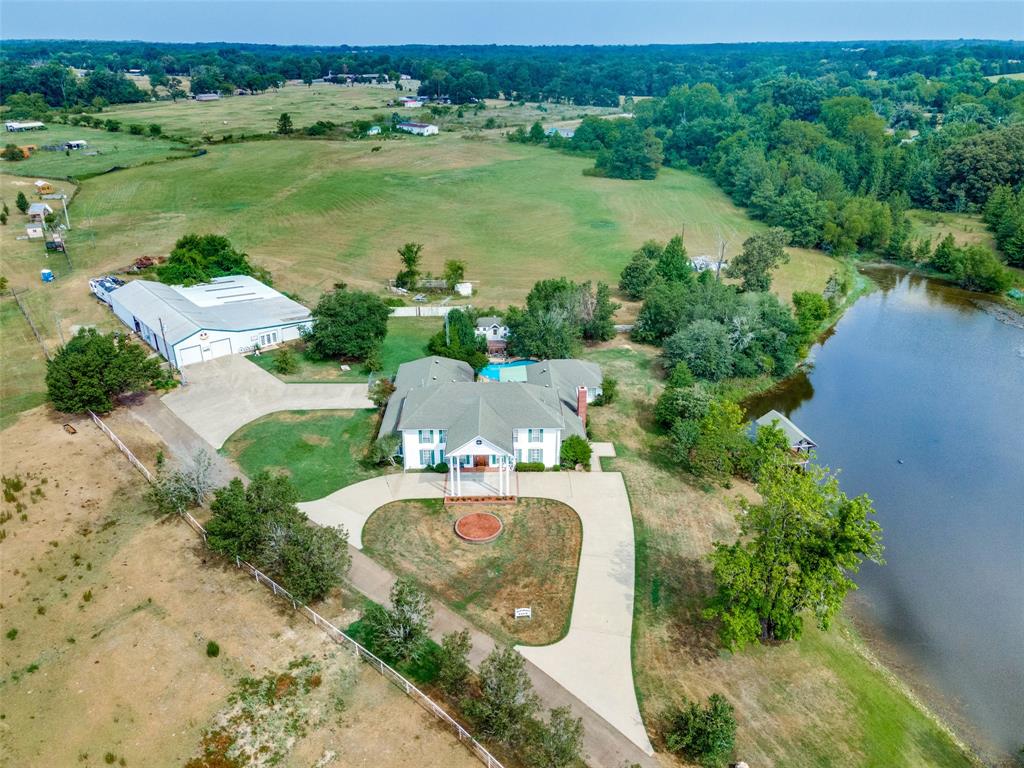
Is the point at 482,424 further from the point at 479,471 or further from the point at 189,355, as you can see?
the point at 189,355

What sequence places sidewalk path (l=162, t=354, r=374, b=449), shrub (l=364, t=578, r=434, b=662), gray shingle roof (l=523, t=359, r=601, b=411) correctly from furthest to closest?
gray shingle roof (l=523, t=359, r=601, b=411)
sidewalk path (l=162, t=354, r=374, b=449)
shrub (l=364, t=578, r=434, b=662)

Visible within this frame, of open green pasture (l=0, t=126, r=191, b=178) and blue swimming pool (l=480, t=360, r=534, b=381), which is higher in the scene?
open green pasture (l=0, t=126, r=191, b=178)

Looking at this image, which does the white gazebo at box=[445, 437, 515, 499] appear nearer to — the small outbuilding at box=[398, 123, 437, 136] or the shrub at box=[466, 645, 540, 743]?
the shrub at box=[466, 645, 540, 743]

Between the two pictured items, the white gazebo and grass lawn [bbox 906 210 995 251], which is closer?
the white gazebo

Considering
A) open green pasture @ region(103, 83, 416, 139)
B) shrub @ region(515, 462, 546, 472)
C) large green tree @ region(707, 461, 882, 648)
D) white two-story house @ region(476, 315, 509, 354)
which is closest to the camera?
large green tree @ region(707, 461, 882, 648)

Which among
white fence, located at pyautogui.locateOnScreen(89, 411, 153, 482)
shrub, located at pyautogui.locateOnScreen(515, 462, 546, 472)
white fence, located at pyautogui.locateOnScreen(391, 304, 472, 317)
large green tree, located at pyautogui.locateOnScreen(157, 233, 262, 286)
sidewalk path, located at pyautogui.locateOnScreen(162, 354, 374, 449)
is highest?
large green tree, located at pyautogui.locateOnScreen(157, 233, 262, 286)

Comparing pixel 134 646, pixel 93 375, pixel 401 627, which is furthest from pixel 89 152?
pixel 401 627

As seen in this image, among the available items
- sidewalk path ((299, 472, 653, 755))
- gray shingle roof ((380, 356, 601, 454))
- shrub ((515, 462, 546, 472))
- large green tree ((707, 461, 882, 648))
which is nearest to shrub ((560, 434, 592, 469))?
sidewalk path ((299, 472, 653, 755))
